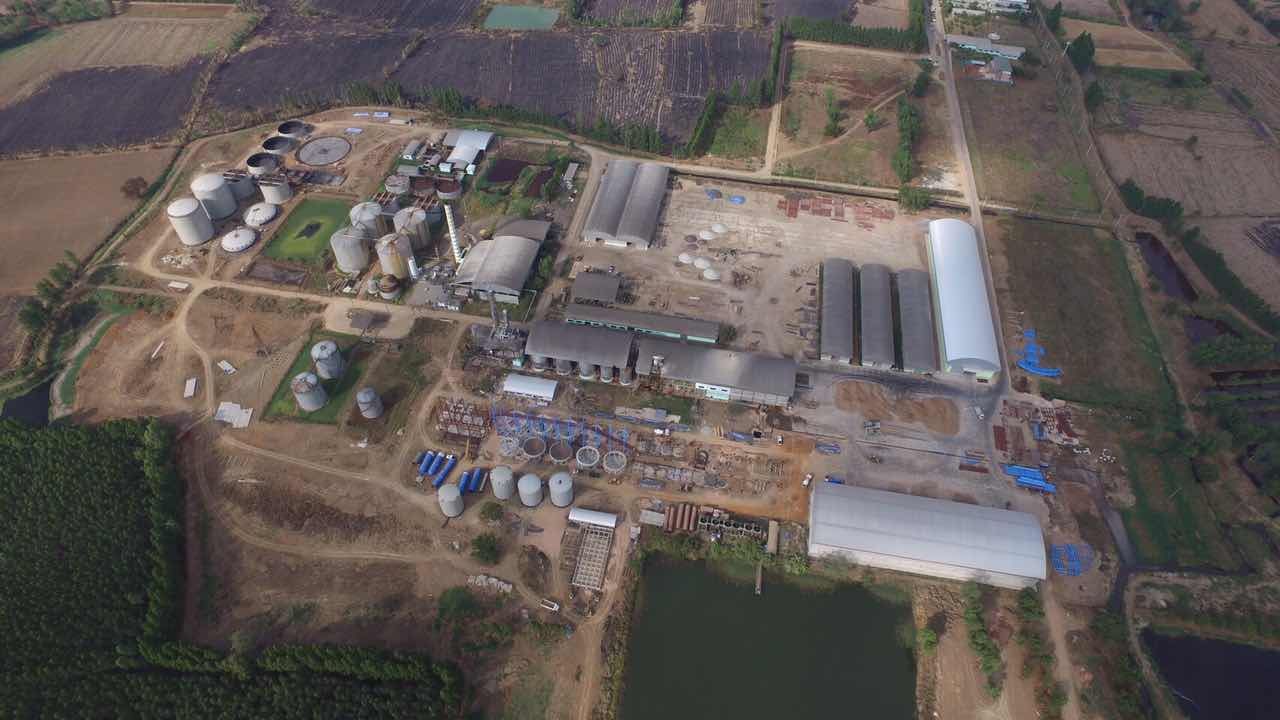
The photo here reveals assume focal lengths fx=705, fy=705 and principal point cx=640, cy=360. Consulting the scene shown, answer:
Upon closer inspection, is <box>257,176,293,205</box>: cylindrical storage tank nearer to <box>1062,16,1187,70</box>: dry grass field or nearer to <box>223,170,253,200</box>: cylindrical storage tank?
<box>223,170,253,200</box>: cylindrical storage tank

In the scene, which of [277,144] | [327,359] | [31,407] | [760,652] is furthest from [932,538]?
[277,144]

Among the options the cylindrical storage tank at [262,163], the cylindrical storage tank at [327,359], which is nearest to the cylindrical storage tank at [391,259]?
the cylindrical storage tank at [327,359]

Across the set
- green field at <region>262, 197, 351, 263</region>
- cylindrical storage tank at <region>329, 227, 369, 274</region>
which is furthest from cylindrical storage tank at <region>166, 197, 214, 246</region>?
cylindrical storage tank at <region>329, 227, 369, 274</region>

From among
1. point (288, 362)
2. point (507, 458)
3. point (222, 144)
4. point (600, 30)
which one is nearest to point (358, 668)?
point (507, 458)

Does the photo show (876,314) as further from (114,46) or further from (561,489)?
(114,46)

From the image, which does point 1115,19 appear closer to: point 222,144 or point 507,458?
point 507,458
